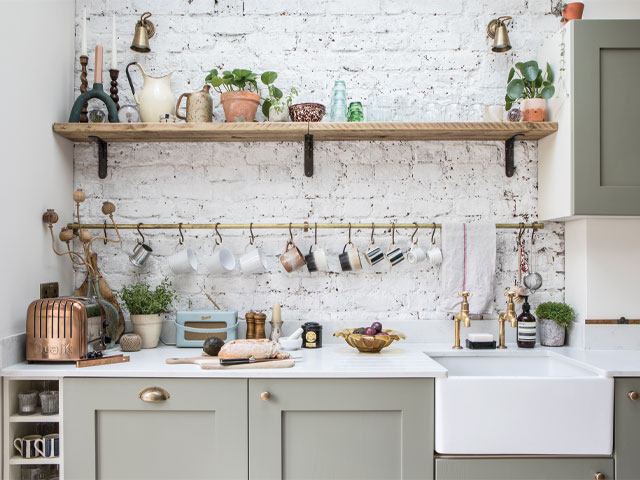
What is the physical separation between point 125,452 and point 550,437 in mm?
1409

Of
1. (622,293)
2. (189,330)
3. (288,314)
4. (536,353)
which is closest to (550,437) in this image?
(536,353)

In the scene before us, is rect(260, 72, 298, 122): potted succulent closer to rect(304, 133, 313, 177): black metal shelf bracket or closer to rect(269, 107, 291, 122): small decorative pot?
rect(269, 107, 291, 122): small decorative pot

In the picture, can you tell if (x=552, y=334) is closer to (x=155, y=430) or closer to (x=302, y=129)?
(x=302, y=129)

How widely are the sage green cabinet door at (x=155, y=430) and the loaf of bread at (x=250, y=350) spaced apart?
13 centimetres

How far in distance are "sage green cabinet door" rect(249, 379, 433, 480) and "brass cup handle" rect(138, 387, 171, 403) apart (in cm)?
29

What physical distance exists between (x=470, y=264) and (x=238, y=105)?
1200 millimetres

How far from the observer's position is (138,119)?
85.5 inches

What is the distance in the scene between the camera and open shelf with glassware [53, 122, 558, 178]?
2.04 meters

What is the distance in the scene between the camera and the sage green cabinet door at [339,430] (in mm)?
1692

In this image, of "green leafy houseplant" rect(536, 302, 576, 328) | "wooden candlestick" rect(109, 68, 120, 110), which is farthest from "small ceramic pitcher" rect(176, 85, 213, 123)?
"green leafy houseplant" rect(536, 302, 576, 328)

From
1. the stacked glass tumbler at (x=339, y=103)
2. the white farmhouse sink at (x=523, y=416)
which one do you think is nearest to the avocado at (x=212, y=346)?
the white farmhouse sink at (x=523, y=416)

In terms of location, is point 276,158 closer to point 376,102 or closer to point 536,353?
point 376,102

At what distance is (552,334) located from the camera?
2.16 m

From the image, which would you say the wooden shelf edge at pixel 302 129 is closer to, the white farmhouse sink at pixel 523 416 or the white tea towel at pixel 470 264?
the white tea towel at pixel 470 264
